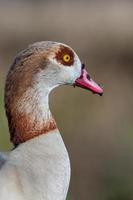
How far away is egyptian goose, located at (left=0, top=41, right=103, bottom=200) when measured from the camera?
16.0 ft

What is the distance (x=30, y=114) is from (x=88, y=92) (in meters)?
5.43

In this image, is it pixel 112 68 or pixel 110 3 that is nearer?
pixel 112 68

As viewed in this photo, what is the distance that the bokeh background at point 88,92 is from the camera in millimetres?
8260

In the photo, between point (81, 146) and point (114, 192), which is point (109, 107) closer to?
point (81, 146)

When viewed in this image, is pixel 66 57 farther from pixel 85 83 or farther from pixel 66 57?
pixel 85 83

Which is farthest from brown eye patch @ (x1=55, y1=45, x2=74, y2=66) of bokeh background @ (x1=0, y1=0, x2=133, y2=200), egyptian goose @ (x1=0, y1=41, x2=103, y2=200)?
bokeh background @ (x1=0, y1=0, x2=133, y2=200)

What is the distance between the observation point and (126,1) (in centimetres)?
1423

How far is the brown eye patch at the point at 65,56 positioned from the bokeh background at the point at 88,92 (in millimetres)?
2591

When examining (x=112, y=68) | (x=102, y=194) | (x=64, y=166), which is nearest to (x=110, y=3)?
(x=112, y=68)

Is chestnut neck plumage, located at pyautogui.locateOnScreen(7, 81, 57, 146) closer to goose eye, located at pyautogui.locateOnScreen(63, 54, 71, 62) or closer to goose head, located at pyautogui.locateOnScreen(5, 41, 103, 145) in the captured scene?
goose head, located at pyautogui.locateOnScreen(5, 41, 103, 145)

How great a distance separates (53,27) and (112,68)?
1.30 metres

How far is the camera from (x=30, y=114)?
5059mm

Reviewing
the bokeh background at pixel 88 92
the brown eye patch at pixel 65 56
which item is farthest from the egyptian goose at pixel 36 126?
the bokeh background at pixel 88 92

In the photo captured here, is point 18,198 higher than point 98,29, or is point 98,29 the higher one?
point 18,198
